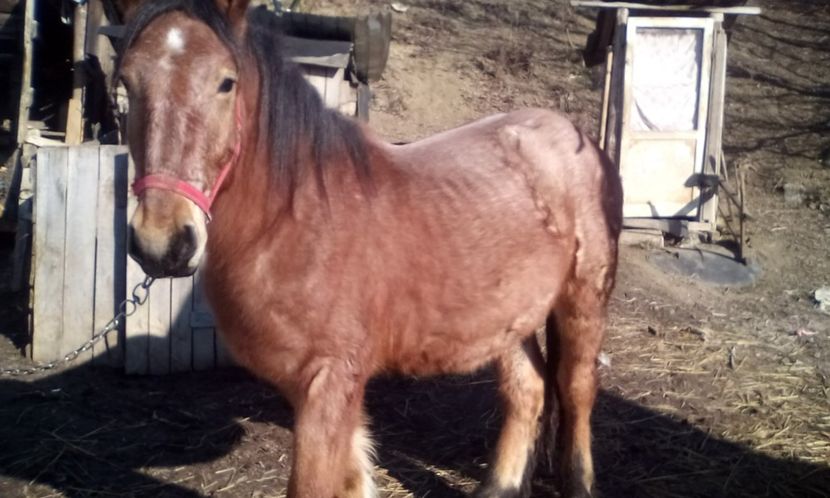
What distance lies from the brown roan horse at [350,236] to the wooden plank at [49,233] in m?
3.27

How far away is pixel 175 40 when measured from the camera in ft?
7.47

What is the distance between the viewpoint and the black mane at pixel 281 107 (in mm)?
2389

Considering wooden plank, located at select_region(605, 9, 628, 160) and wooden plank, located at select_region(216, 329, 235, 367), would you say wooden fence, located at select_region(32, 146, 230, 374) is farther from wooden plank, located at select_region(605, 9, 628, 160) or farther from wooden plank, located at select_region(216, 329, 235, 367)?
wooden plank, located at select_region(605, 9, 628, 160)

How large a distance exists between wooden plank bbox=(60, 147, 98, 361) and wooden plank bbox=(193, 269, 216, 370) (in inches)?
32.4

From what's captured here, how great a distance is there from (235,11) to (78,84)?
24.0ft

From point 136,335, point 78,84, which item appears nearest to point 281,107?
point 136,335

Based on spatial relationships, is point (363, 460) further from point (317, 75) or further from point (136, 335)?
point (317, 75)

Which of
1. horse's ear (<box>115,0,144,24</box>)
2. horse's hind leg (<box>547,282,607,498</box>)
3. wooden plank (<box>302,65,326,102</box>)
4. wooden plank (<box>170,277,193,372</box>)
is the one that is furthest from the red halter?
wooden plank (<box>302,65,326,102</box>)

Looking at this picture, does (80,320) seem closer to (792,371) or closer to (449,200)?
(449,200)

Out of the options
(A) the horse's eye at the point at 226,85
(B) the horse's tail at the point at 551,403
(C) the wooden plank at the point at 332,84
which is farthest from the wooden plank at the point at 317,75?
(A) the horse's eye at the point at 226,85

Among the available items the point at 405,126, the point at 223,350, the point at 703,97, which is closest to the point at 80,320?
the point at 223,350

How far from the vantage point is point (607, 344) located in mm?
5895

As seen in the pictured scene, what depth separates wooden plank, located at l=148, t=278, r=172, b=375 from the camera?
5.42 m

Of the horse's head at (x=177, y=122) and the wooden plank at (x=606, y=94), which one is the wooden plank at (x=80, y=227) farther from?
the wooden plank at (x=606, y=94)
